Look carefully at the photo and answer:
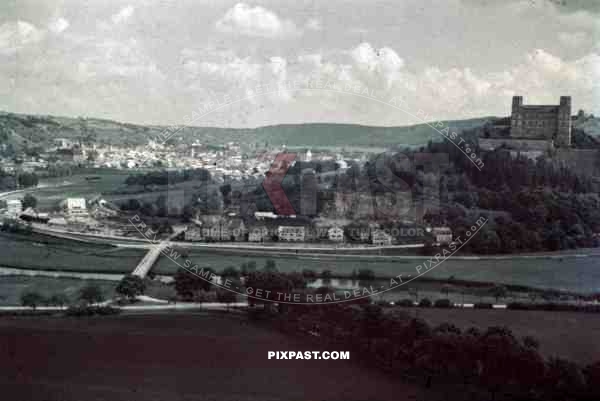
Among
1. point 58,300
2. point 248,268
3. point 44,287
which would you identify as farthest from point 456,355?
point 44,287

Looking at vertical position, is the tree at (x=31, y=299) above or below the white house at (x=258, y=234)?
below

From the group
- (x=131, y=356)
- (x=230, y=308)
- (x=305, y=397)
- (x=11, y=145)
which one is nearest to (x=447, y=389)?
(x=305, y=397)

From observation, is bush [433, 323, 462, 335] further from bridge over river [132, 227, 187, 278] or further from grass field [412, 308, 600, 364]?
bridge over river [132, 227, 187, 278]

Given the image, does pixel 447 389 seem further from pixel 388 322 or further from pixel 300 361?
pixel 300 361

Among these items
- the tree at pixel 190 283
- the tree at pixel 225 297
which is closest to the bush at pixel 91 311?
the tree at pixel 190 283

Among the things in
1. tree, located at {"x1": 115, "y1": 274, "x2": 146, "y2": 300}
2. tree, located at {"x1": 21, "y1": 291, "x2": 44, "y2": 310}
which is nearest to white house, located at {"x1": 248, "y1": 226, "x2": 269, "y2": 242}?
tree, located at {"x1": 115, "y1": 274, "x2": 146, "y2": 300}

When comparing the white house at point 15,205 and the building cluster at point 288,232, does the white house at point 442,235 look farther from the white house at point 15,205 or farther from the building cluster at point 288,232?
the white house at point 15,205

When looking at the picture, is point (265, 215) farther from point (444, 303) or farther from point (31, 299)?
point (31, 299)
